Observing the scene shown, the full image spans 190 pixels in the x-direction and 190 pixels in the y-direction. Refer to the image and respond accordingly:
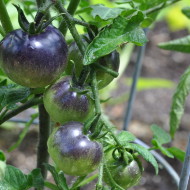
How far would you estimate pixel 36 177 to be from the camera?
2.25 ft

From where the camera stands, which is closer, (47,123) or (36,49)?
(36,49)

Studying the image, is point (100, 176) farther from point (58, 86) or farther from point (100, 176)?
point (58, 86)

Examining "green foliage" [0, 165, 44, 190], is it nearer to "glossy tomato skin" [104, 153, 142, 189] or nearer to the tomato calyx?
"glossy tomato skin" [104, 153, 142, 189]

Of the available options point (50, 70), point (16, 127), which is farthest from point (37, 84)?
point (16, 127)

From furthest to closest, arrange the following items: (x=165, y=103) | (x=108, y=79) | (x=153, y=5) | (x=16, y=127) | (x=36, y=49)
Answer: (x=165, y=103), (x=16, y=127), (x=153, y=5), (x=108, y=79), (x=36, y=49)

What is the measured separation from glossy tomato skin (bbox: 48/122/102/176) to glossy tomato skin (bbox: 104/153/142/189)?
8cm

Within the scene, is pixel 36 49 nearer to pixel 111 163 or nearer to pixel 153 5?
pixel 111 163

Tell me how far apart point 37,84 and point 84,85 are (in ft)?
0.20

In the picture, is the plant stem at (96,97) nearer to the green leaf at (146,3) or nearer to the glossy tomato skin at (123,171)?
the glossy tomato skin at (123,171)

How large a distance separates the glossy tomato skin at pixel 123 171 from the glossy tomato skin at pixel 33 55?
16cm

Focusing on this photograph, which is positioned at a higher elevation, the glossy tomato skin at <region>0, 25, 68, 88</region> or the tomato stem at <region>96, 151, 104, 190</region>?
the glossy tomato skin at <region>0, 25, 68, 88</region>

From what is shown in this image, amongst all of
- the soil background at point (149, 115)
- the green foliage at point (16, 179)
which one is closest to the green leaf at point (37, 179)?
the green foliage at point (16, 179)

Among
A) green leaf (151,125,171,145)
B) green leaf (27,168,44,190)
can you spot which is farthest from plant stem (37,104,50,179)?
green leaf (151,125,171,145)

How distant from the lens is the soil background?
1516 mm
